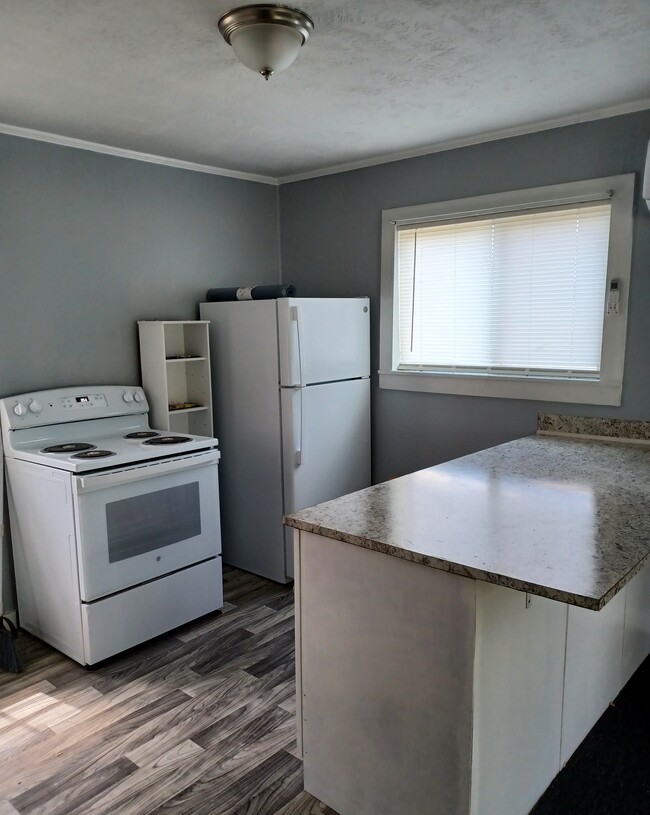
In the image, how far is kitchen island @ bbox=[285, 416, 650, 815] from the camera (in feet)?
4.69

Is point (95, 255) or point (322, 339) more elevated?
point (95, 255)

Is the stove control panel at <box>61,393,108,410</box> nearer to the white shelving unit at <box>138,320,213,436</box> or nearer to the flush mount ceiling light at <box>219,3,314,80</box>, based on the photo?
the white shelving unit at <box>138,320,213,436</box>

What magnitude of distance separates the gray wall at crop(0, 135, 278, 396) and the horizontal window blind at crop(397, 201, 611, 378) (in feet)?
3.83

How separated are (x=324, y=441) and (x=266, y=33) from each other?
2075 mm

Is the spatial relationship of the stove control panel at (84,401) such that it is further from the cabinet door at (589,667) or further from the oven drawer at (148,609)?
the cabinet door at (589,667)

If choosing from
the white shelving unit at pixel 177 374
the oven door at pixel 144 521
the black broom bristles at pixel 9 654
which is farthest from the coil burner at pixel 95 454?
the black broom bristles at pixel 9 654

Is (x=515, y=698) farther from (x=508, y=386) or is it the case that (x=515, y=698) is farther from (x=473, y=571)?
(x=508, y=386)

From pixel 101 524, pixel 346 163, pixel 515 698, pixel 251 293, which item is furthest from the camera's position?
pixel 346 163

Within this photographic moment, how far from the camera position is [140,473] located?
2.67m

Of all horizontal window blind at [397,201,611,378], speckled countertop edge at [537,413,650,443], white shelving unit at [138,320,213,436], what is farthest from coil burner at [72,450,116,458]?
speckled countertop edge at [537,413,650,443]

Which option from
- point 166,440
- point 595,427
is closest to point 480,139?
point 595,427

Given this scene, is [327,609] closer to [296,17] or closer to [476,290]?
[296,17]

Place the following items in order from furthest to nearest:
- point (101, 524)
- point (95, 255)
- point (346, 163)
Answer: point (346, 163) < point (95, 255) < point (101, 524)

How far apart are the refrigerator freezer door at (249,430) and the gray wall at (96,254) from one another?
1.25 ft
